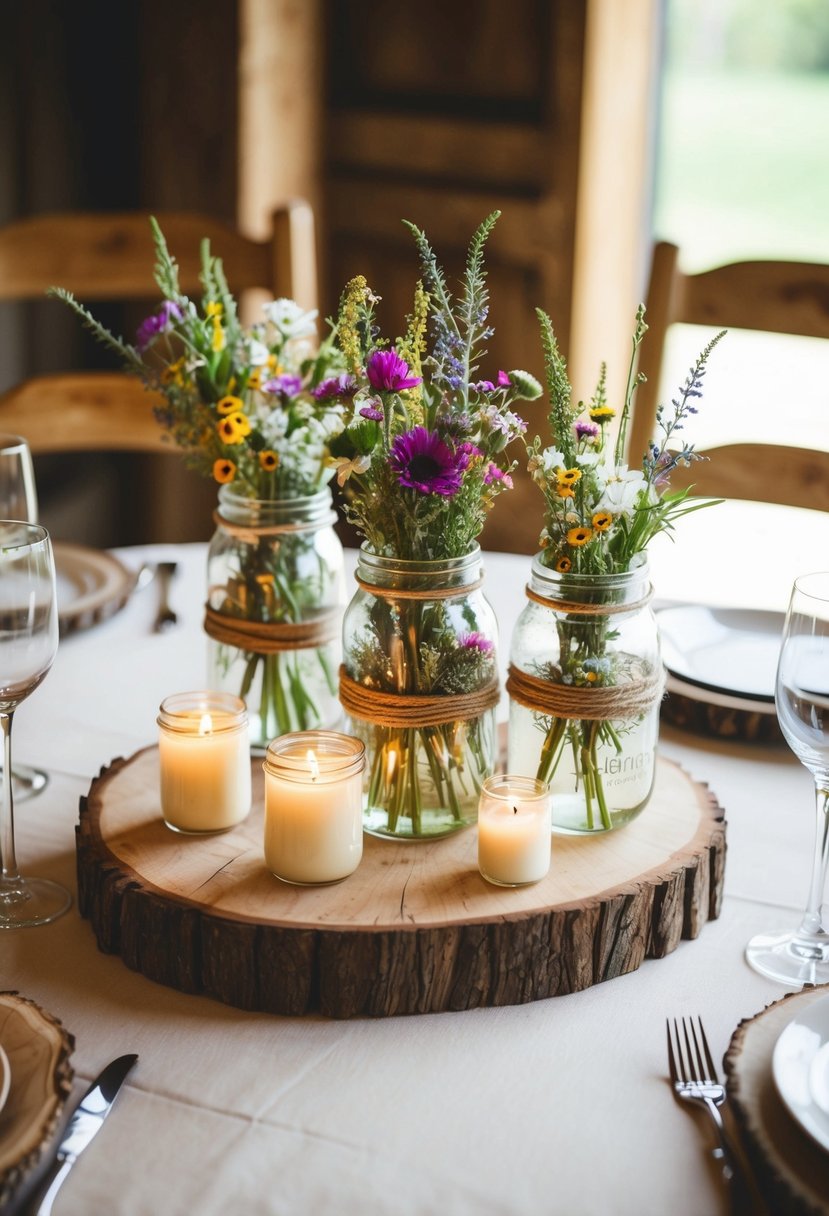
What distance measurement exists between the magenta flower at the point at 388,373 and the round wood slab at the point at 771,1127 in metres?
0.50

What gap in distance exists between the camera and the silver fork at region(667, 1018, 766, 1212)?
0.78 m

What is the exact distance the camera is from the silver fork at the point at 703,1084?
0.78 metres

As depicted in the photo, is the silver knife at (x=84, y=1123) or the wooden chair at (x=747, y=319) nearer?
the silver knife at (x=84, y=1123)

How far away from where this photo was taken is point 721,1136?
0.81 m

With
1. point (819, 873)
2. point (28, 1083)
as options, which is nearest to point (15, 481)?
point (28, 1083)

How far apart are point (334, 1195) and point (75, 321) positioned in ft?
8.97

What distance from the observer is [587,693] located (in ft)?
3.47

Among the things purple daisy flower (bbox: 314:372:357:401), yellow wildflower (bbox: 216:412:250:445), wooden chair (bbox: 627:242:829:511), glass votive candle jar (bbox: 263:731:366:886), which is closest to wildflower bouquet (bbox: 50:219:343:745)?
yellow wildflower (bbox: 216:412:250:445)

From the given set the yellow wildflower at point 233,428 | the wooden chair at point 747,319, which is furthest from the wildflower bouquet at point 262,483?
the wooden chair at point 747,319

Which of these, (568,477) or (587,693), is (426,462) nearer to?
(568,477)

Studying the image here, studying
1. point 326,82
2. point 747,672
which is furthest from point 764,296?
point 326,82

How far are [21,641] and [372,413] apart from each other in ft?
1.03

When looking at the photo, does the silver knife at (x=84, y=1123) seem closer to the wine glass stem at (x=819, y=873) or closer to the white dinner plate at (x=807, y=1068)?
the white dinner plate at (x=807, y=1068)

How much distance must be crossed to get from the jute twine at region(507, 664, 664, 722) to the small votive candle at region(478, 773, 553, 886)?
70mm
